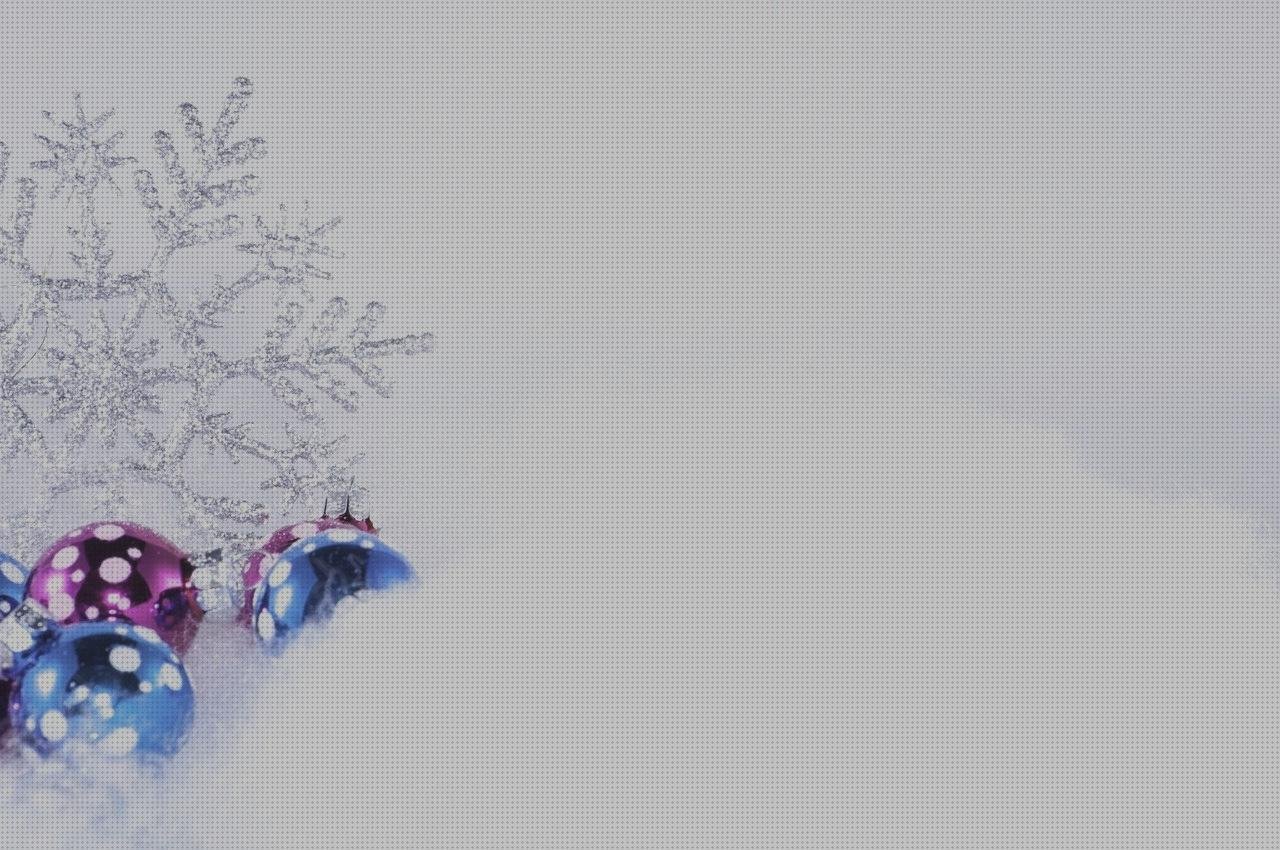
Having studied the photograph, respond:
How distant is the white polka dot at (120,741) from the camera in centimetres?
83

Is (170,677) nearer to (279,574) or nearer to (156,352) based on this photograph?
(279,574)

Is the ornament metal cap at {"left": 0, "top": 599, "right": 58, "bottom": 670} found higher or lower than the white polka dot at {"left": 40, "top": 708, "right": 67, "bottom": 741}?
higher

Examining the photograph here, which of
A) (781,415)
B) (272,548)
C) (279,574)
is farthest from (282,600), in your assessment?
(781,415)

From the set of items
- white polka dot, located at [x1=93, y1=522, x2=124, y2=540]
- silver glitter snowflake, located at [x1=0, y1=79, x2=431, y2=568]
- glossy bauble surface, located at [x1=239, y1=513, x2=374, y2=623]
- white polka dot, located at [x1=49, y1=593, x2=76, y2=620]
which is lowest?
white polka dot, located at [x1=49, y1=593, x2=76, y2=620]

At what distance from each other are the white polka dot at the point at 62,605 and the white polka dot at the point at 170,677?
0.51ft

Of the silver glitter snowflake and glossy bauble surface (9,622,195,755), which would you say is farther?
the silver glitter snowflake

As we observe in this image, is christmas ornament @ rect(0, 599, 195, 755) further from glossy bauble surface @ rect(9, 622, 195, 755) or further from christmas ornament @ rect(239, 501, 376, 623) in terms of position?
christmas ornament @ rect(239, 501, 376, 623)

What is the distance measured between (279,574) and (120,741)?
0.18 metres

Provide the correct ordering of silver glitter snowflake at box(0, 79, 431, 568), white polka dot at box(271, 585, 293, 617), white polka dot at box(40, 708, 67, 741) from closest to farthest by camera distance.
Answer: white polka dot at box(40, 708, 67, 741)
white polka dot at box(271, 585, 293, 617)
silver glitter snowflake at box(0, 79, 431, 568)

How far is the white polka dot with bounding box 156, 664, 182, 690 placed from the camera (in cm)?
85

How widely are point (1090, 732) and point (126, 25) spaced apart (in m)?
1.11

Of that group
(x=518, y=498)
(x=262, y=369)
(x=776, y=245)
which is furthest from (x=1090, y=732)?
(x=776, y=245)

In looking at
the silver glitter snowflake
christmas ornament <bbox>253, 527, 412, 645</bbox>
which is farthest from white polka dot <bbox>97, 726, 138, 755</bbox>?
the silver glitter snowflake

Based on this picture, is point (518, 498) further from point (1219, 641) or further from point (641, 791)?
point (1219, 641)
